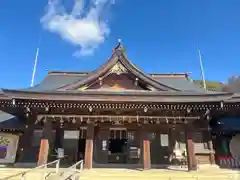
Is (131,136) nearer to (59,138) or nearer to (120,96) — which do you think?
(120,96)

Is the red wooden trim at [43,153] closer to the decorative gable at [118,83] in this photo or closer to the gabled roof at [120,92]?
the gabled roof at [120,92]

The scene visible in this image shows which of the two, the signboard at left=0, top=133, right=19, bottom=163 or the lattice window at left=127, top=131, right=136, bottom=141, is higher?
the lattice window at left=127, top=131, right=136, bottom=141

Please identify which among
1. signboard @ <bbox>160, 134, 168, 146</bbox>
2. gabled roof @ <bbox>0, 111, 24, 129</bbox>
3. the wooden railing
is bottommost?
the wooden railing

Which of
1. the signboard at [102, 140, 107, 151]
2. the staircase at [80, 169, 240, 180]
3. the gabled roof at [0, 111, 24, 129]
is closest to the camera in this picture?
the staircase at [80, 169, 240, 180]

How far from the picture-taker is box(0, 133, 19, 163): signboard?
13.8m

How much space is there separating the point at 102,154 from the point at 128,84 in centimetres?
470

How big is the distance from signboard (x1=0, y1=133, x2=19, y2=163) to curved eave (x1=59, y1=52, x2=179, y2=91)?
20.6ft

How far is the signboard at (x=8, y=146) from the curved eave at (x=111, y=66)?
6.27 m

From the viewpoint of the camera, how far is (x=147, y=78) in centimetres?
1196

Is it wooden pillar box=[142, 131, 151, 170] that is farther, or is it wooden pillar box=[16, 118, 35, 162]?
wooden pillar box=[16, 118, 35, 162]

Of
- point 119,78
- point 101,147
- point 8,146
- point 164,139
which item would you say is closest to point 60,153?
point 101,147

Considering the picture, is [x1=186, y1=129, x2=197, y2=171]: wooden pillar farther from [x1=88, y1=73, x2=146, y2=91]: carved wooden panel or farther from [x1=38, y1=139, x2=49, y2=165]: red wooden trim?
[x1=38, y1=139, x2=49, y2=165]: red wooden trim

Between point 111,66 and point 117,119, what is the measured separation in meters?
3.49

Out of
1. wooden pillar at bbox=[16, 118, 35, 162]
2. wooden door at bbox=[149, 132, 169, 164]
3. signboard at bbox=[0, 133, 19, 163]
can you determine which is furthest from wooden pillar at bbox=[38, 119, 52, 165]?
wooden door at bbox=[149, 132, 169, 164]
